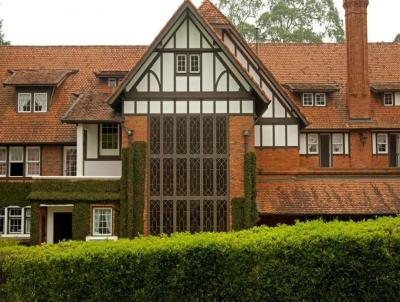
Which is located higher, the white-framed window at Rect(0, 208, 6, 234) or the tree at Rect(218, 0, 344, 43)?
the tree at Rect(218, 0, 344, 43)

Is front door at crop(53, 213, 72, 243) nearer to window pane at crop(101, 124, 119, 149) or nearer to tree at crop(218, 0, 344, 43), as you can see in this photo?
window pane at crop(101, 124, 119, 149)

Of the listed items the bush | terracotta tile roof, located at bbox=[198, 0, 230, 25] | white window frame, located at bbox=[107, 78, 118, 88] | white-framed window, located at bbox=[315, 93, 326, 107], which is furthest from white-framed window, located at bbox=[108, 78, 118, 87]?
the bush

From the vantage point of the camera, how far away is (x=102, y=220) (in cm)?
2730

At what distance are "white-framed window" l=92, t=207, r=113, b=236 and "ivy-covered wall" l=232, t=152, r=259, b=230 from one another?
5.21 metres

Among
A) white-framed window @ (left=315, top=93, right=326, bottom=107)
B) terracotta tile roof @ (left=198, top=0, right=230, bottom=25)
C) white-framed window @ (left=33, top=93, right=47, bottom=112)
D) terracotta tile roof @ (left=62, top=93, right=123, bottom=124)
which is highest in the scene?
terracotta tile roof @ (left=198, top=0, right=230, bottom=25)

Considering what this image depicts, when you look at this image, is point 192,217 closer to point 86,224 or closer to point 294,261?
point 86,224

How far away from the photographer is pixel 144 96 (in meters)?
26.9

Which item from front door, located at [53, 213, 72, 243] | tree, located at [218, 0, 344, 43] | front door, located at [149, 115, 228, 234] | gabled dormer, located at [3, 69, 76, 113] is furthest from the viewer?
tree, located at [218, 0, 344, 43]

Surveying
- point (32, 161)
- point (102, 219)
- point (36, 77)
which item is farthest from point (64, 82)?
point (102, 219)

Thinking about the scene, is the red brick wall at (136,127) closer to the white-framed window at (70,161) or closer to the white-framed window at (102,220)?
the white-framed window at (102,220)

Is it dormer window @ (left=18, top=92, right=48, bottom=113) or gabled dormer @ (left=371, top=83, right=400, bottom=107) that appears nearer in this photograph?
dormer window @ (left=18, top=92, right=48, bottom=113)

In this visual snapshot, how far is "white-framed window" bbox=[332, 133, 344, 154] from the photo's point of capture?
3544 cm

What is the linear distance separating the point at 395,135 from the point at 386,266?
20741 mm

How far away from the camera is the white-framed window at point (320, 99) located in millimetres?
36406
